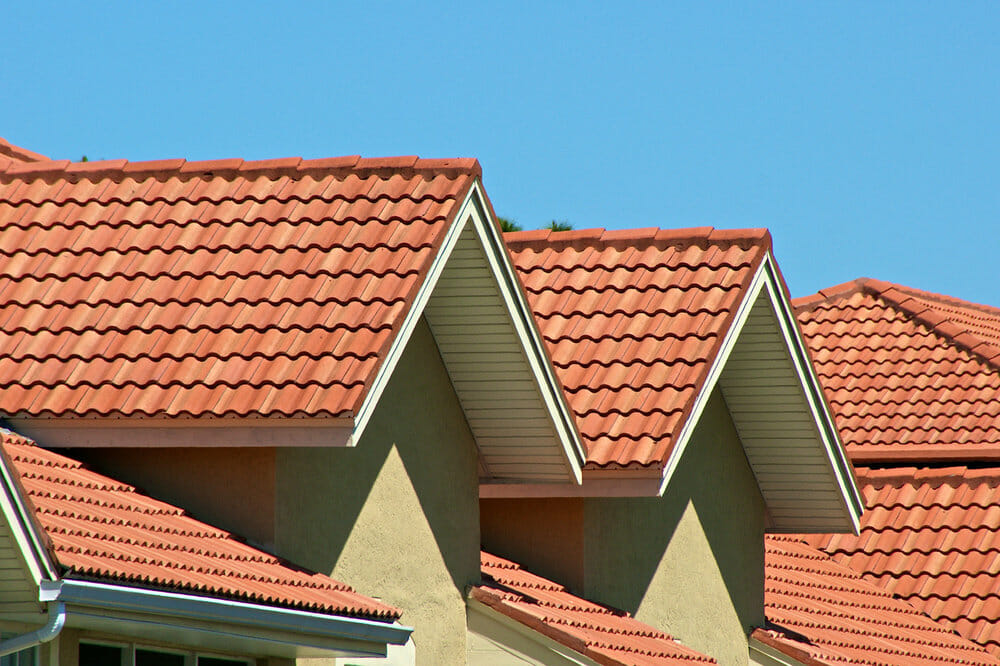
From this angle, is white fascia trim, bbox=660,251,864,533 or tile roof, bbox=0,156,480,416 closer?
tile roof, bbox=0,156,480,416

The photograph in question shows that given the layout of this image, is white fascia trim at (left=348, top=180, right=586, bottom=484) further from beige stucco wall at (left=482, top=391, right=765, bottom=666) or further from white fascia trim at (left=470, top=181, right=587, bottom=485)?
beige stucco wall at (left=482, top=391, right=765, bottom=666)

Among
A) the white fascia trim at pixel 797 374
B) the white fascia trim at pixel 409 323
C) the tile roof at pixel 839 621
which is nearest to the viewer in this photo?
the white fascia trim at pixel 409 323

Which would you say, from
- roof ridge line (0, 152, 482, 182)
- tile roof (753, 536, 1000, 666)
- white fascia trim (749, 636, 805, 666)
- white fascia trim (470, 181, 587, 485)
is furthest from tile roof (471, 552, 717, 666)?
roof ridge line (0, 152, 482, 182)

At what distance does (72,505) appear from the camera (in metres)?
8.87

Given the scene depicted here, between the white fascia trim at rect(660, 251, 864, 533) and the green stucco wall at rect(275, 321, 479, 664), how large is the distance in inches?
62.2

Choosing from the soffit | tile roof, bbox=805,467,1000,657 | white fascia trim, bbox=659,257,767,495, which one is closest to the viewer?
the soffit

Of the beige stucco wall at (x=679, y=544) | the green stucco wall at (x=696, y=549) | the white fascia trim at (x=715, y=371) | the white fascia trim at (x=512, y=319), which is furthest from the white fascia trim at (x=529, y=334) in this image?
the green stucco wall at (x=696, y=549)

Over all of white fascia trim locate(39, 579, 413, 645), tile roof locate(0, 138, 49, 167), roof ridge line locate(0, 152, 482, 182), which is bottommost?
white fascia trim locate(39, 579, 413, 645)

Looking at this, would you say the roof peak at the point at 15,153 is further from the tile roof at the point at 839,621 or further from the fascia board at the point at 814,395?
the tile roof at the point at 839,621

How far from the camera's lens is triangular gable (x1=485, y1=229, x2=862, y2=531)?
12.8 m

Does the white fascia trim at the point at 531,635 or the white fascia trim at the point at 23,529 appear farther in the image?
the white fascia trim at the point at 531,635

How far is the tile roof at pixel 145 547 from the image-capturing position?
25.7ft

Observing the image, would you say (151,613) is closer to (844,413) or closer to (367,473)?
(367,473)

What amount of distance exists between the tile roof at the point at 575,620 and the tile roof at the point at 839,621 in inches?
88.9
